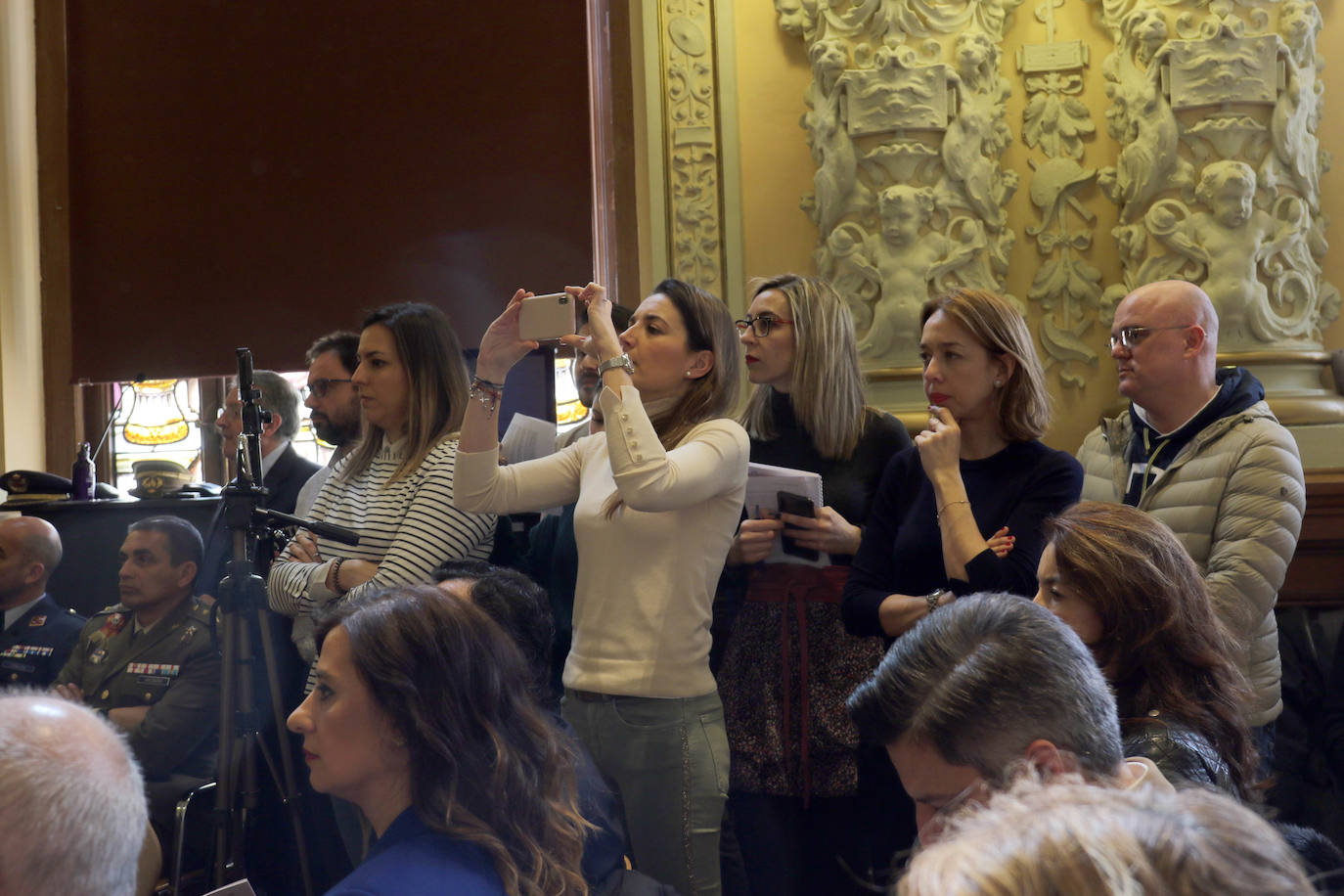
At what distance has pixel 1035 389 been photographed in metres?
2.17

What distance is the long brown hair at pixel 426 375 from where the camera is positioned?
2.45 m

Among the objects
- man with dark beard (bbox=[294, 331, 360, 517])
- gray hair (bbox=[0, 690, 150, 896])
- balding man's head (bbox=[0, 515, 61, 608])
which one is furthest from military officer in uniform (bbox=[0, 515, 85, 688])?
gray hair (bbox=[0, 690, 150, 896])

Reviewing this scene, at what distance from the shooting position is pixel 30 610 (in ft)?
11.1

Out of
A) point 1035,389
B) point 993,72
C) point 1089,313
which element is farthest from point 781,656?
point 993,72

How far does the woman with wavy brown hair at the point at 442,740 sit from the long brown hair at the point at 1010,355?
1091mm

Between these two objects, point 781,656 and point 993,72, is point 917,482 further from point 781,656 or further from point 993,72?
point 993,72

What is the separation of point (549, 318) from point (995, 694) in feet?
4.27

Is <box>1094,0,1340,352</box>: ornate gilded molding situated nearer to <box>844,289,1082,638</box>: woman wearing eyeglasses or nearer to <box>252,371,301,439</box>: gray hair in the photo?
<box>844,289,1082,638</box>: woman wearing eyeglasses

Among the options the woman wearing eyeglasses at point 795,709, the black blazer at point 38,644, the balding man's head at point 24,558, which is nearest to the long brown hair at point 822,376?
the woman wearing eyeglasses at point 795,709

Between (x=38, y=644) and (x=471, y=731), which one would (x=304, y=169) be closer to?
(x=38, y=644)

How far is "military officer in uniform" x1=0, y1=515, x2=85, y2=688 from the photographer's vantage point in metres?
3.28

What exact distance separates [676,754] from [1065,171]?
247 centimetres

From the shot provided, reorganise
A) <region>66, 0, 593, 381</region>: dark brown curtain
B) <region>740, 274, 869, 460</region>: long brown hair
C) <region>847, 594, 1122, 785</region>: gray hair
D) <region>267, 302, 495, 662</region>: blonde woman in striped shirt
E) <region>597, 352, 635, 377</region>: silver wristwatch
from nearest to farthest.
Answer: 1. <region>847, 594, 1122, 785</region>: gray hair
2. <region>597, 352, 635, 377</region>: silver wristwatch
3. <region>267, 302, 495, 662</region>: blonde woman in striped shirt
4. <region>740, 274, 869, 460</region>: long brown hair
5. <region>66, 0, 593, 381</region>: dark brown curtain

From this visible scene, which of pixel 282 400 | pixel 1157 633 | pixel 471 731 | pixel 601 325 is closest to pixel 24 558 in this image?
pixel 282 400
